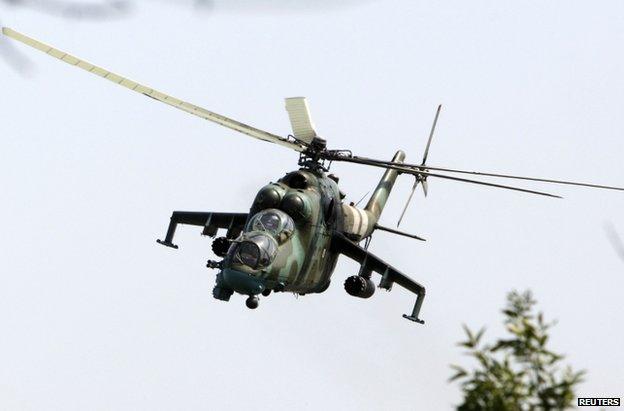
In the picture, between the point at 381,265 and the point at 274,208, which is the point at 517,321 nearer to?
the point at 274,208

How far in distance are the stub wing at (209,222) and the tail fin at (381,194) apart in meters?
6.11

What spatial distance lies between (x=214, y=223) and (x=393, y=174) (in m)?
A: 9.86

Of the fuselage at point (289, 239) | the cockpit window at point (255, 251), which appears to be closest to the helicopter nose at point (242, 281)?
the fuselage at point (289, 239)

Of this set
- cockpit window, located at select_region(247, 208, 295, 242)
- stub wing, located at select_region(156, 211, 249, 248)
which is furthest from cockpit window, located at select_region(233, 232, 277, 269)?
stub wing, located at select_region(156, 211, 249, 248)

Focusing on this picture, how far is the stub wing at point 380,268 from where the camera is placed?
48688 mm

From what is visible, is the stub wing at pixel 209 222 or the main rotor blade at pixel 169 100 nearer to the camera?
the main rotor blade at pixel 169 100

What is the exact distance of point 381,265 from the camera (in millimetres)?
49656

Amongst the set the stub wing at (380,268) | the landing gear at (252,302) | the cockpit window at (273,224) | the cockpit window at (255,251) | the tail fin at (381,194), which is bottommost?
the landing gear at (252,302)

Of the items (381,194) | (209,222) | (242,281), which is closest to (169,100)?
(242,281)

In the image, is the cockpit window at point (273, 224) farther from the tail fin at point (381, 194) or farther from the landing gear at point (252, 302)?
the tail fin at point (381, 194)

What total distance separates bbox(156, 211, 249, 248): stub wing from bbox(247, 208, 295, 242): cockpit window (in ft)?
14.3

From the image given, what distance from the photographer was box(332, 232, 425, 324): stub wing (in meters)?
48.7

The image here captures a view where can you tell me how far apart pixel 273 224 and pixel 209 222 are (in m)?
6.71

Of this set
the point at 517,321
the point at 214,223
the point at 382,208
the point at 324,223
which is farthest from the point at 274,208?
the point at 517,321
